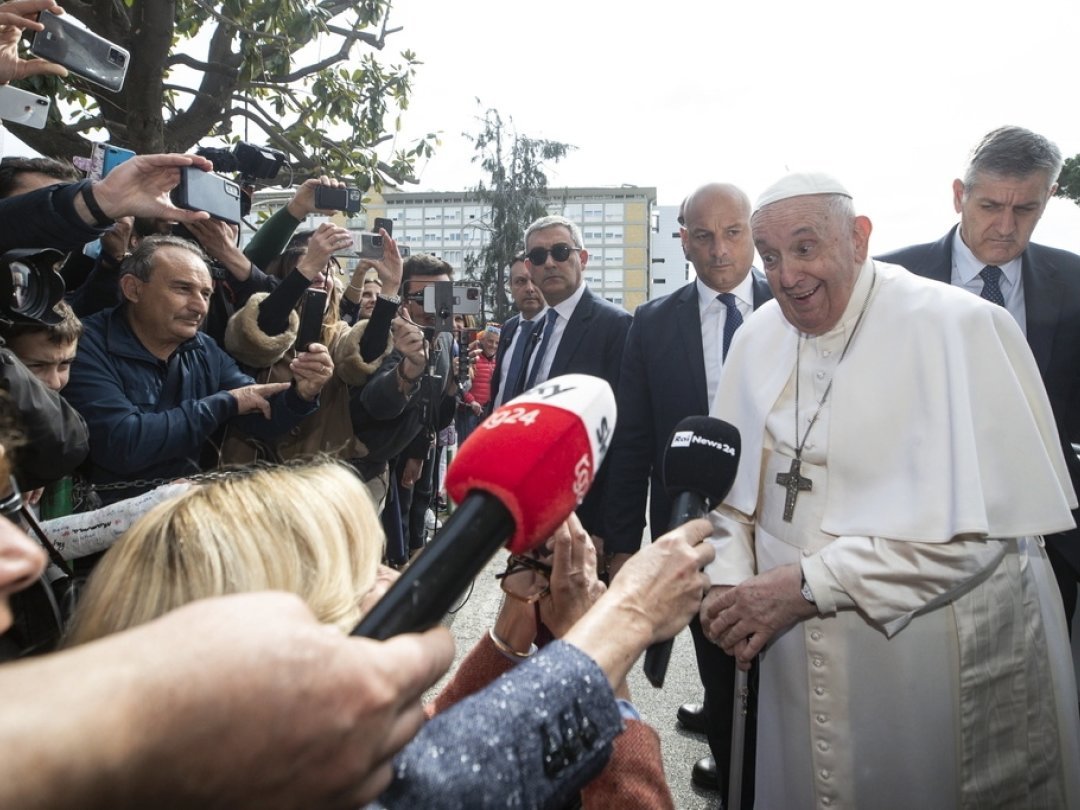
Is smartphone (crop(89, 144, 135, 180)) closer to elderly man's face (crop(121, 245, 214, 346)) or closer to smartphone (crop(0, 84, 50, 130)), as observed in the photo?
elderly man's face (crop(121, 245, 214, 346))

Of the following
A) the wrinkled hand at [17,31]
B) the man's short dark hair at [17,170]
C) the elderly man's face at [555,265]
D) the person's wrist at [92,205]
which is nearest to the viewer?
the person's wrist at [92,205]

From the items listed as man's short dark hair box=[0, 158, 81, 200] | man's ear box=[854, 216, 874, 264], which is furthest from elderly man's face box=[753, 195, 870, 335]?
man's short dark hair box=[0, 158, 81, 200]

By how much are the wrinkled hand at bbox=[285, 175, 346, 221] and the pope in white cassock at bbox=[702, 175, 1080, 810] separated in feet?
7.28

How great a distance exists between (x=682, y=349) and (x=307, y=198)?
6.44 ft

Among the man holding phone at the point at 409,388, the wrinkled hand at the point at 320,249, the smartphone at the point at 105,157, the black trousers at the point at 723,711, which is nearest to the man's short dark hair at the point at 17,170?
the smartphone at the point at 105,157

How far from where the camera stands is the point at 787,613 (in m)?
2.02

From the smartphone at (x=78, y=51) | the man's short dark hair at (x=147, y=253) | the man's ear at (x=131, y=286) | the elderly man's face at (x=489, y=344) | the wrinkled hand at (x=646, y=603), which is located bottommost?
the elderly man's face at (x=489, y=344)

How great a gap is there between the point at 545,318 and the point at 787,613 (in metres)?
3.04

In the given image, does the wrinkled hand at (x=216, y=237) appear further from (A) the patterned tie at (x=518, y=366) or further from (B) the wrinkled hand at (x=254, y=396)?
(A) the patterned tie at (x=518, y=366)

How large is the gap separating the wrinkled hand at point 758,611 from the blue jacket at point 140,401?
2021 millimetres

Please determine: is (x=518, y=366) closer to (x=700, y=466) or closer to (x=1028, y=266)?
(x=1028, y=266)

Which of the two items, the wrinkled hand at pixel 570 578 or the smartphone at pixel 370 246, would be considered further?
the smartphone at pixel 370 246

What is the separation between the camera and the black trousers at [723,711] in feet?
9.12

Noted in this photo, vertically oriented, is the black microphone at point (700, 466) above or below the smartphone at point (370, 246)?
below
